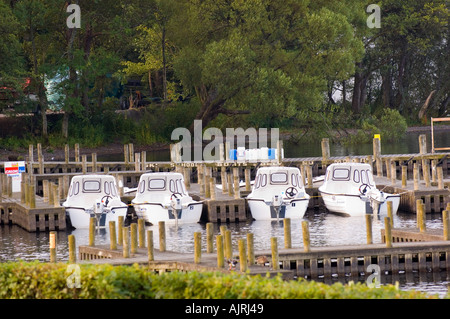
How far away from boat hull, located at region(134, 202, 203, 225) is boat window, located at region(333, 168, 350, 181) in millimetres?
7235

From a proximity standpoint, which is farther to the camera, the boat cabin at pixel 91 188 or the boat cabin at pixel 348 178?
the boat cabin at pixel 348 178

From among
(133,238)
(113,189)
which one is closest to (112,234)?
(133,238)

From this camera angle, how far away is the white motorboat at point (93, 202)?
45.4m

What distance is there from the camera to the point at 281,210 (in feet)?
154

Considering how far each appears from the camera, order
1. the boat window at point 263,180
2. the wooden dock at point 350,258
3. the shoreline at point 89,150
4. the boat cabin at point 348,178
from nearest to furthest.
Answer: the wooden dock at point 350,258 < the boat window at point 263,180 < the boat cabin at point 348,178 < the shoreline at point 89,150

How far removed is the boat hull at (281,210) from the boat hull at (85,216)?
19.9ft

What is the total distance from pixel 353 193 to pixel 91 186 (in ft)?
39.9

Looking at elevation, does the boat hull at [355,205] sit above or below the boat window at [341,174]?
below

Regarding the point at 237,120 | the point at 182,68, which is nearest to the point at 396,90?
the point at 237,120

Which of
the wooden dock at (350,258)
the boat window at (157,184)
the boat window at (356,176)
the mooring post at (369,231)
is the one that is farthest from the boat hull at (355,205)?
the wooden dock at (350,258)

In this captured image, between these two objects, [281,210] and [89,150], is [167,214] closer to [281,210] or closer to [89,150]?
[281,210]

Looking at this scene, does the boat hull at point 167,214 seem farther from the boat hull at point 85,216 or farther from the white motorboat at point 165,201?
the boat hull at point 85,216

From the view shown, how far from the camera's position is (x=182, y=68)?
81.8m
